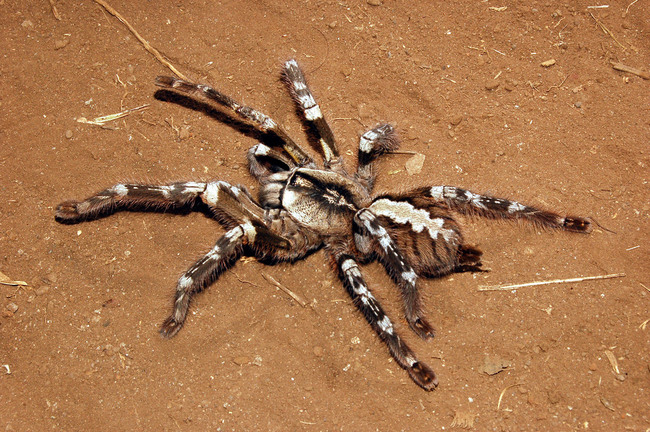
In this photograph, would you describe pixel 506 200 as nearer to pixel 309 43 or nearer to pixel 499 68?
pixel 499 68

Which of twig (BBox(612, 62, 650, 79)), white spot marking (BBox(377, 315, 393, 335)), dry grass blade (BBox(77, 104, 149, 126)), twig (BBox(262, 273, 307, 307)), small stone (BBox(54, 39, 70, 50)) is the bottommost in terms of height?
twig (BBox(262, 273, 307, 307))

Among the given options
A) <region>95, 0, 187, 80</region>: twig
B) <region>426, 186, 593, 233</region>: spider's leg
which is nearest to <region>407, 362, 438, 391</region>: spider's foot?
<region>426, 186, 593, 233</region>: spider's leg

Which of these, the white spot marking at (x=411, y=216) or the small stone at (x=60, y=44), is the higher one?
the small stone at (x=60, y=44)

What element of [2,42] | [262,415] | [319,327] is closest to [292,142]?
[319,327]

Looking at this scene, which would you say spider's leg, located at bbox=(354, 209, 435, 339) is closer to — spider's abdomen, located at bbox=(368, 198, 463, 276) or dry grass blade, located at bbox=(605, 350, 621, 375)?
spider's abdomen, located at bbox=(368, 198, 463, 276)

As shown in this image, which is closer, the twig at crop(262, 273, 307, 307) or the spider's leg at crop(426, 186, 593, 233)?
the spider's leg at crop(426, 186, 593, 233)

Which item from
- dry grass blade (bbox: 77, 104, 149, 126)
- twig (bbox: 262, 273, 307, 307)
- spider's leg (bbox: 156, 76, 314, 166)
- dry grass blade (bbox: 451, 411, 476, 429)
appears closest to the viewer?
dry grass blade (bbox: 451, 411, 476, 429)

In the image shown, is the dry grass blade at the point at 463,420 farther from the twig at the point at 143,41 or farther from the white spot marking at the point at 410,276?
the twig at the point at 143,41

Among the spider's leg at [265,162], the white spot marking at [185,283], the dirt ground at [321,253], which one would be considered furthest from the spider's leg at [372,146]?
the white spot marking at [185,283]

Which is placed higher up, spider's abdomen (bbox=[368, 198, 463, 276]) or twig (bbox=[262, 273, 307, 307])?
spider's abdomen (bbox=[368, 198, 463, 276])
